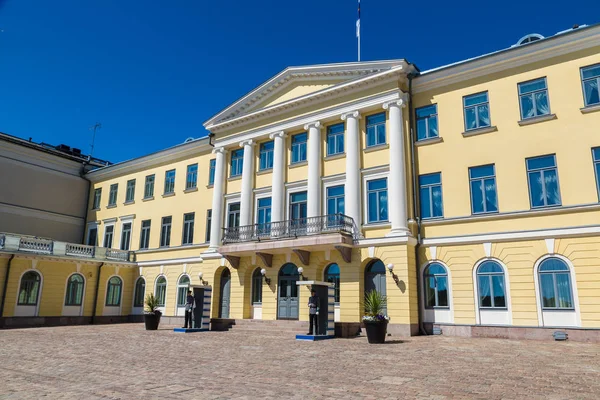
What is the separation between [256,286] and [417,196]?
31.4ft

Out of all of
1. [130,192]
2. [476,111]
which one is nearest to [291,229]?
[476,111]

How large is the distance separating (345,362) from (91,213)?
29503mm

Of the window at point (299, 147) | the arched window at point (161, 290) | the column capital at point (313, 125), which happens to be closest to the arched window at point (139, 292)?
the arched window at point (161, 290)

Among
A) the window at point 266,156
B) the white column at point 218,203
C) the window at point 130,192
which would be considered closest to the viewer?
the window at point 266,156

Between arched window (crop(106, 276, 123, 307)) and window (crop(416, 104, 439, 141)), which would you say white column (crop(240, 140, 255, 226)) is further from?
arched window (crop(106, 276, 123, 307))

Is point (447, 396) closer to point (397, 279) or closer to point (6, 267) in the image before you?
point (397, 279)

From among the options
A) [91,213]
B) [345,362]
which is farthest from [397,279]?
[91,213]

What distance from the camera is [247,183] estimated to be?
25469 millimetres

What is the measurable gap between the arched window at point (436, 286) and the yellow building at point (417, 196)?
0.19ft

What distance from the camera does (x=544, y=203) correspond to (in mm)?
17406

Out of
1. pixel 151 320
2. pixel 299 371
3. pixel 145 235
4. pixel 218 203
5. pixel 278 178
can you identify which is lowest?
pixel 299 371

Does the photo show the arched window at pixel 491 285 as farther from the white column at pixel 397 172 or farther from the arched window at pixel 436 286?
the white column at pixel 397 172

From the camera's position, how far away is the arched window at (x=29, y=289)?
2527 cm

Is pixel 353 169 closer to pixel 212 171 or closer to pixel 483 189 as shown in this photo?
pixel 483 189
